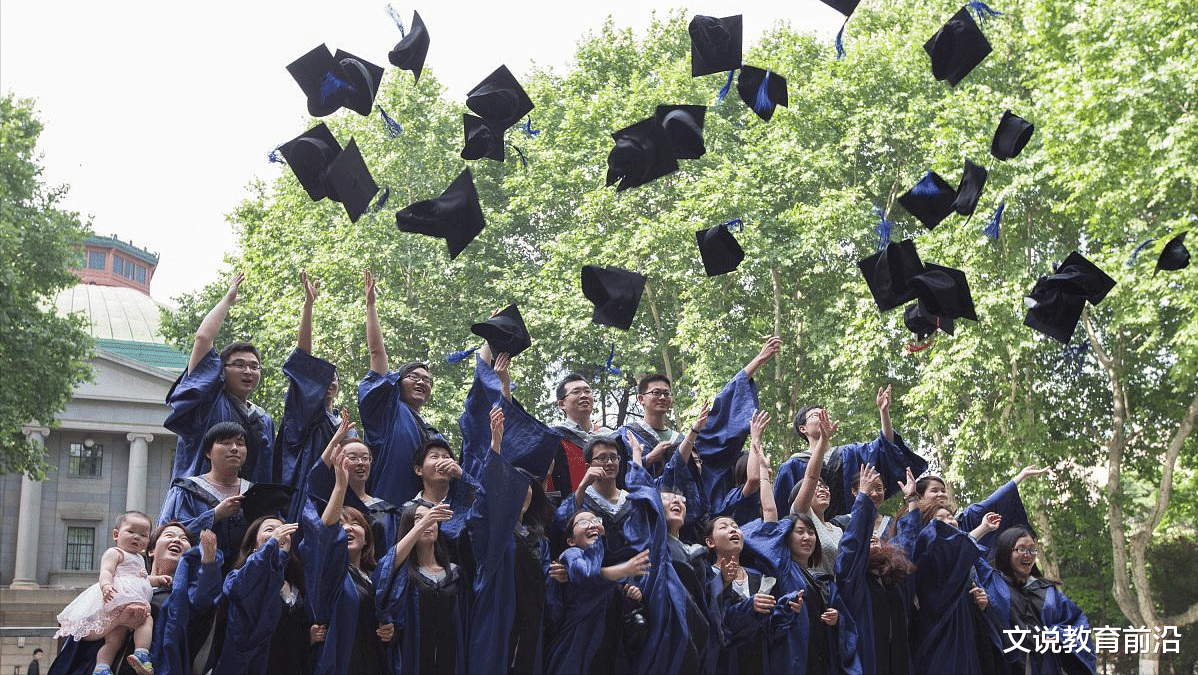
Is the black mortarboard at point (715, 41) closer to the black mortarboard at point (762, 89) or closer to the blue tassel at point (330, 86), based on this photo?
the black mortarboard at point (762, 89)

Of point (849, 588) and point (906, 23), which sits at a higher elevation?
point (906, 23)

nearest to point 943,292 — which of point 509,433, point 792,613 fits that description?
point 792,613

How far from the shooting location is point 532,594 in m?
6.44

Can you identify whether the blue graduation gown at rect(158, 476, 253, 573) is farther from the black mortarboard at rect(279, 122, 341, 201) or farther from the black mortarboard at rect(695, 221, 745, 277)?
the black mortarboard at rect(695, 221, 745, 277)

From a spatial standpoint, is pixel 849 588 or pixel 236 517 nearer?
pixel 236 517

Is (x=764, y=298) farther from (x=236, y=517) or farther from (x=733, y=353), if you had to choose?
(x=236, y=517)

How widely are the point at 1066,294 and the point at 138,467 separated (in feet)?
138

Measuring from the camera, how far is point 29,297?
77.2 feet

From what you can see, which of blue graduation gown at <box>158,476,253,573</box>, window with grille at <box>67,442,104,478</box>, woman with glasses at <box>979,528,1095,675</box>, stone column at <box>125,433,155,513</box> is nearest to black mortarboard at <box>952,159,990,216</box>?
woman with glasses at <box>979,528,1095,675</box>

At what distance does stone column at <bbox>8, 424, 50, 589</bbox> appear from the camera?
44406mm

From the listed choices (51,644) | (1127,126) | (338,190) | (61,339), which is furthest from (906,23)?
(51,644)

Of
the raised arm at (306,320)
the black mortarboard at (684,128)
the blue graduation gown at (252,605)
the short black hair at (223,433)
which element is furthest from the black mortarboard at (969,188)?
the blue graduation gown at (252,605)

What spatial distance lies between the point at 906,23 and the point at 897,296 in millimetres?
17193

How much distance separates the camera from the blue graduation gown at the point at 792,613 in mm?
7035
